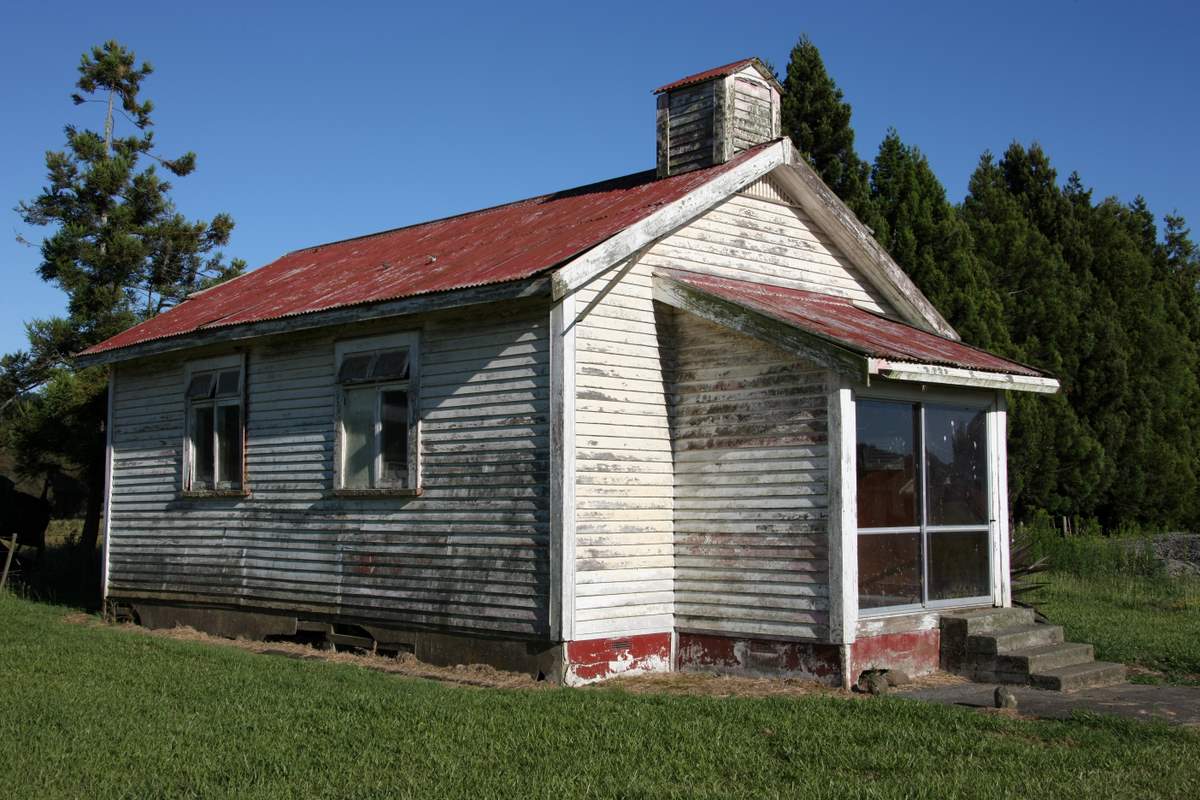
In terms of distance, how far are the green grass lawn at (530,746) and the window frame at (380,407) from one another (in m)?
2.59

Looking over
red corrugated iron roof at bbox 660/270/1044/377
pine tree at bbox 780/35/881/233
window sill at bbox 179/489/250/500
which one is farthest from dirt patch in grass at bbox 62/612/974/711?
pine tree at bbox 780/35/881/233

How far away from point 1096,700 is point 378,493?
7.10 meters

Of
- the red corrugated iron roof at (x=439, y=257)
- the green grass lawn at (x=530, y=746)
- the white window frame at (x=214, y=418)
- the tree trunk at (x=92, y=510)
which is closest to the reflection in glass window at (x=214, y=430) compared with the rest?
the white window frame at (x=214, y=418)

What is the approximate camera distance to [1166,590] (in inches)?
726

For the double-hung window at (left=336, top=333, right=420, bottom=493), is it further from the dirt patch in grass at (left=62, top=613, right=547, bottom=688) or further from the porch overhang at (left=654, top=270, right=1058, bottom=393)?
the porch overhang at (left=654, top=270, right=1058, bottom=393)

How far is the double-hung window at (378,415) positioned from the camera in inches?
490

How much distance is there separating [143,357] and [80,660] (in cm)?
512

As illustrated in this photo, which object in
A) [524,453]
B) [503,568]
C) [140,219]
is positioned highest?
[140,219]

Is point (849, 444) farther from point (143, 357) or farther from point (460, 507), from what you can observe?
point (143, 357)

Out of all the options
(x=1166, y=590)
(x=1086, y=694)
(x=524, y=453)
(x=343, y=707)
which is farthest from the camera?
(x=1166, y=590)

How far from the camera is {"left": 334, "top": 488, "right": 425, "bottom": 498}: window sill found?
40.4 feet

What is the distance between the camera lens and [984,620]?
11672 millimetres

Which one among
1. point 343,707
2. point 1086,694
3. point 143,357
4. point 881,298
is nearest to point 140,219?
point 143,357

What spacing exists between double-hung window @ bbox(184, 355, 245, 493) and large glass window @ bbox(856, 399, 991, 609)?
752cm
